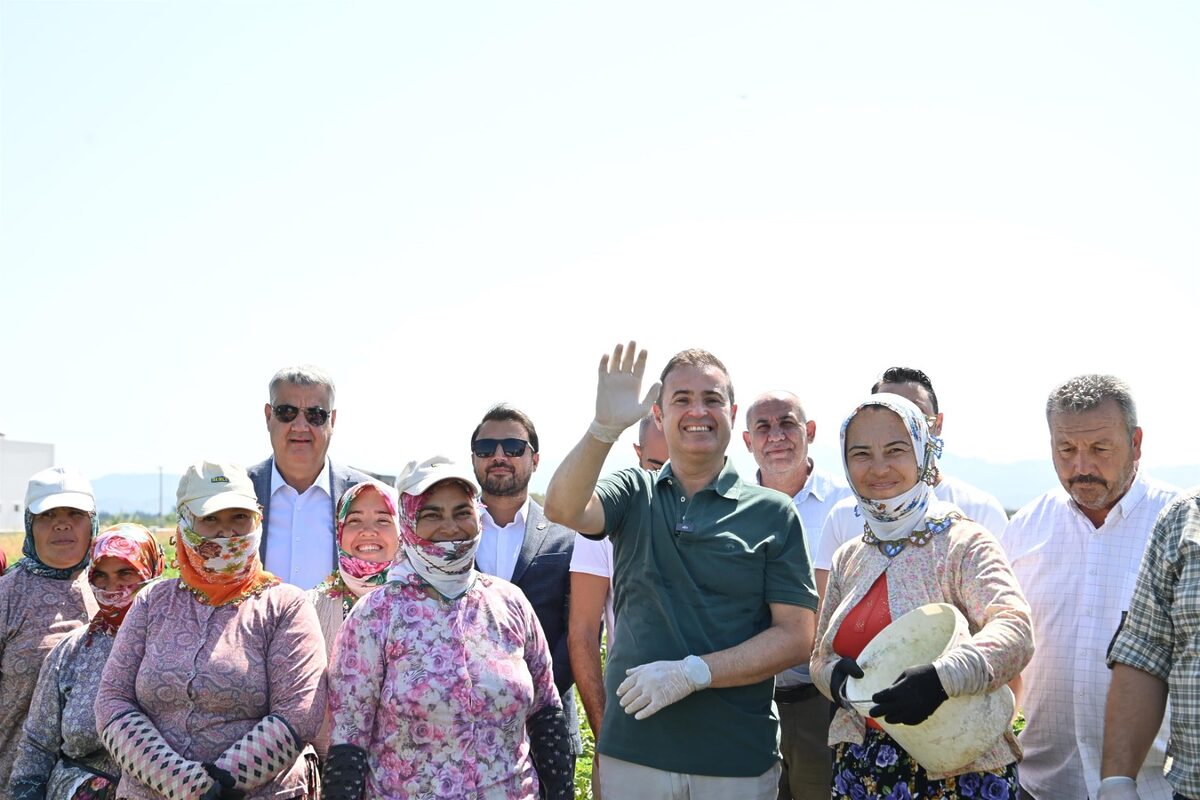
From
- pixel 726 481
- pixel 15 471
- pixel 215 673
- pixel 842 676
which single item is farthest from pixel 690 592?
pixel 15 471

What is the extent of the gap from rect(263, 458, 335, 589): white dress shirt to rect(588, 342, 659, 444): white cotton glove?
1915 mm

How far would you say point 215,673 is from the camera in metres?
3.50

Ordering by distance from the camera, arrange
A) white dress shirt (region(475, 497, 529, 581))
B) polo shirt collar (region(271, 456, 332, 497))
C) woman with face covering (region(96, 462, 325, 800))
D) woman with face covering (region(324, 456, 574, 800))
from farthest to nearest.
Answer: polo shirt collar (region(271, 456, 332, 497))
white dress shirt (region(475, 497, 529, 581))
woman with face covering (region(96, 462, 325, 800))
woman with face covering (region(324, 456, 574, 800))

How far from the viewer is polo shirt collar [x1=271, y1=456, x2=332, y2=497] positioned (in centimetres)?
502

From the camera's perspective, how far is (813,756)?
4570 mm

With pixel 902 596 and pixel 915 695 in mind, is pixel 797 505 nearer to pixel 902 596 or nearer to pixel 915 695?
pixel 902 596

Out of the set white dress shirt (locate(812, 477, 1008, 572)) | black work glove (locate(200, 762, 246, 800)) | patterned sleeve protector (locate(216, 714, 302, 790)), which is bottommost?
black work glove (locate(200, 762, 246, 800))

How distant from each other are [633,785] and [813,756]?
1.25m

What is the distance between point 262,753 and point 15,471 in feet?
237

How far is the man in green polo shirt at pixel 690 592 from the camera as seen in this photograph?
3.53 meters

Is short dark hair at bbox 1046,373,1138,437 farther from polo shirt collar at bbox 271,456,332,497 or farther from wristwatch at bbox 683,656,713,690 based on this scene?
polo shirt collar at bbox 271,456,332,497

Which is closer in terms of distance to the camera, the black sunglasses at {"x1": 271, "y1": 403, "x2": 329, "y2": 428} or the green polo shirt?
the green polo shirt

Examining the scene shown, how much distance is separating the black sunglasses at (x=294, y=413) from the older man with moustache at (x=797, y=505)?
2053 millimetres

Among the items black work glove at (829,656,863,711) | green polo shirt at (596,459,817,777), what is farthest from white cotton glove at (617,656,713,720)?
black work glove at (829,656,863,711)
